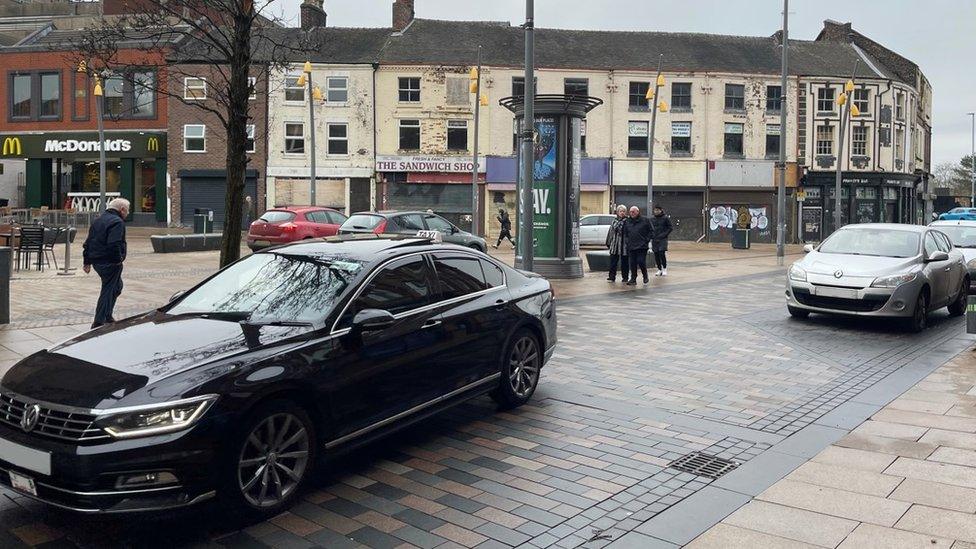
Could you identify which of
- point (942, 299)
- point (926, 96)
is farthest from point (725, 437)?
point (926, 96)

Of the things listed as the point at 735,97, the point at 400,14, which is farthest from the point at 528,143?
the point at 735,97

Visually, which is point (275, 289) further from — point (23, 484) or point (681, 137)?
point (681, 137)

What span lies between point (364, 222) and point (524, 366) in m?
14.1

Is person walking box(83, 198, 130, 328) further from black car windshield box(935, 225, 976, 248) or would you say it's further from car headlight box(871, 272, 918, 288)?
black car windshield box(935, 225, 976, 248)

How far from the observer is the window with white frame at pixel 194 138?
42.2 metres

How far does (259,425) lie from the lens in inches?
175

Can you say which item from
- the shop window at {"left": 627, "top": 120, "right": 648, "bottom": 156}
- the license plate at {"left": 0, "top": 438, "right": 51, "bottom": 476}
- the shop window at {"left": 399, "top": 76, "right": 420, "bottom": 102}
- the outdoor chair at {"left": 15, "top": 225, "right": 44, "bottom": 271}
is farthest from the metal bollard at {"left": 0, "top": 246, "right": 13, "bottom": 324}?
the shop window at {"left": 627, "top": 120, "right": 648, "bottom": 156}

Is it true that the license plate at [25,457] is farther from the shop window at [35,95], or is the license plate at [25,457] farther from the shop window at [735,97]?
the shop window at [35,95]

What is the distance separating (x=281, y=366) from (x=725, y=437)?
11.4ft

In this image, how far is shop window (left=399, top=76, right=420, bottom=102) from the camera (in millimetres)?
43062

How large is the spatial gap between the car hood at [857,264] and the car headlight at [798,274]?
2.5 inches

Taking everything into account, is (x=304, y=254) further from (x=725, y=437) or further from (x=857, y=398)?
(x=857, y=398)

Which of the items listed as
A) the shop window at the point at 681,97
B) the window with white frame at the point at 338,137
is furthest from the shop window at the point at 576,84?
the window with white frame at the point at 338,137

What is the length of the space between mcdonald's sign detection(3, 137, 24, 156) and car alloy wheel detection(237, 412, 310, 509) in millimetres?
46693
